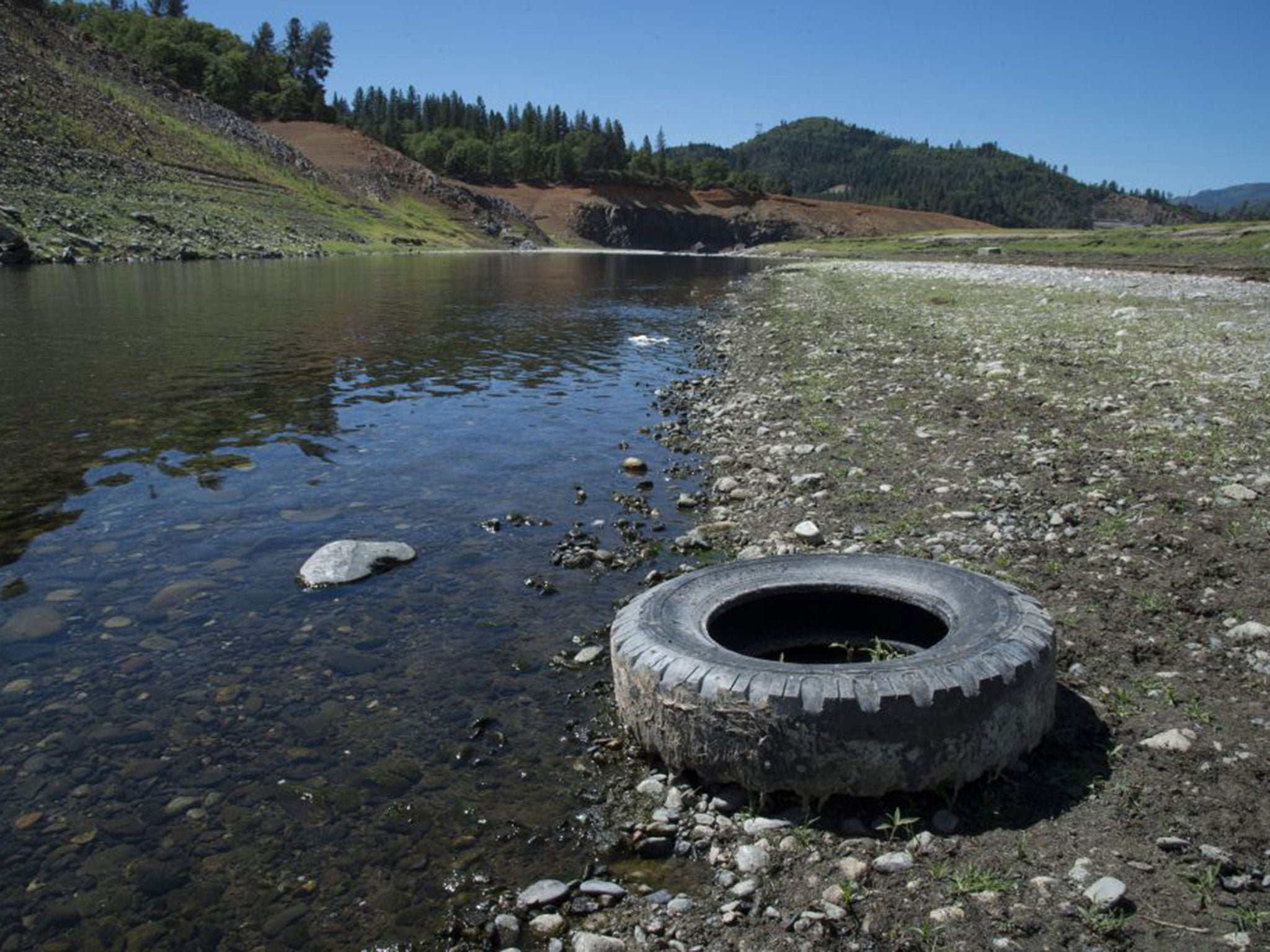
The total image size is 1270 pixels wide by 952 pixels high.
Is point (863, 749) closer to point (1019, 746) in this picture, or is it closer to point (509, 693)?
point (1019, 746)

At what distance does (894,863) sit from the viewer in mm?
4387

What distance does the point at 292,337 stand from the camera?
26156mm

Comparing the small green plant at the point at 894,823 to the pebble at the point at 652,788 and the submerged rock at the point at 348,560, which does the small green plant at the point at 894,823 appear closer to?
the pebble at the point at 652,788

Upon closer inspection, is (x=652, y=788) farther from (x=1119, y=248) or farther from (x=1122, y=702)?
(x=1119, y=248)

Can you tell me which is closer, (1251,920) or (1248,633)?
(1251,920)

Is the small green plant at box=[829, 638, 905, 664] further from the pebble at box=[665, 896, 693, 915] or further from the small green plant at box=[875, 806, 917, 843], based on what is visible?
the pebble at box=[665, 896, 693, 915]

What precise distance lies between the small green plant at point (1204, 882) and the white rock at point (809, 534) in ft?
16.6

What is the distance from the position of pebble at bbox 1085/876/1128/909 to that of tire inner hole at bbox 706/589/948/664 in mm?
2494

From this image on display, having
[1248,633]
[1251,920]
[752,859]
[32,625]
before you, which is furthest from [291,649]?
[1248,633]

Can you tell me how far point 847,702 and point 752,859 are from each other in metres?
0.97

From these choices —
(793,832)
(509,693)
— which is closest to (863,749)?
(793,832)

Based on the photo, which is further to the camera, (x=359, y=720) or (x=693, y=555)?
(x=693, y=555)

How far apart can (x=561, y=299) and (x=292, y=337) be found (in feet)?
67.1

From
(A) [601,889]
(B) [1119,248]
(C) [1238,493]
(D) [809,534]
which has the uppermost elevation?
(B) [1119,248]
